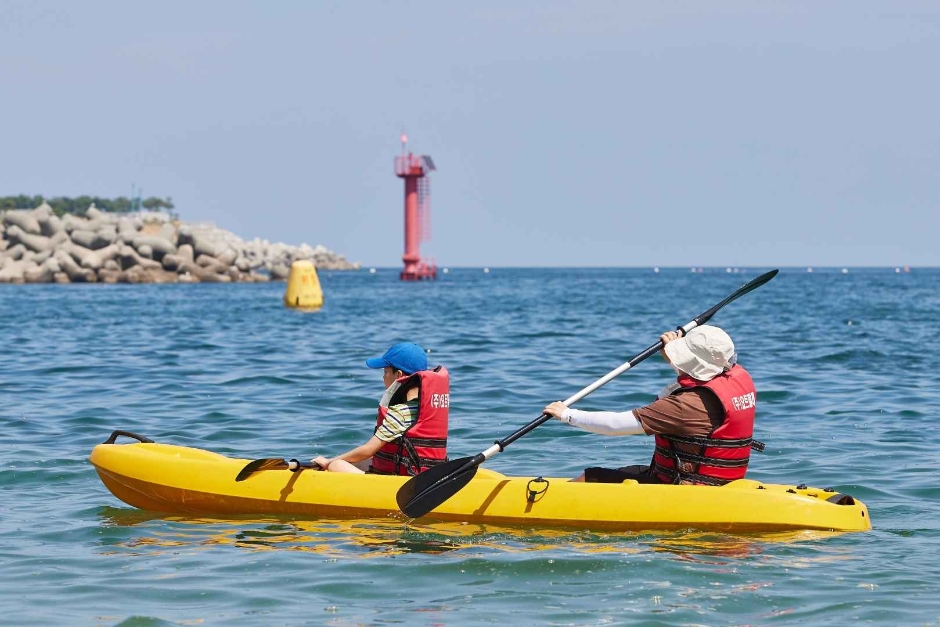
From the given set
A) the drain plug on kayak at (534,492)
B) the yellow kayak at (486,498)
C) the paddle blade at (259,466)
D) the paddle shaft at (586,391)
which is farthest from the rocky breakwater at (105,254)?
the drain plug on kayak at (534,492)

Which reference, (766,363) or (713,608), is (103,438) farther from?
(766,363)

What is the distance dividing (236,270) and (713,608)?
2561 inches

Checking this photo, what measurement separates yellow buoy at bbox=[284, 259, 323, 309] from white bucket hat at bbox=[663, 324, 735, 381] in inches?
1215

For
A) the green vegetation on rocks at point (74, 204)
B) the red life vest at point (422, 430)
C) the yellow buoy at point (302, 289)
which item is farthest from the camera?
the green vegetation on rocks at point (74, 204)

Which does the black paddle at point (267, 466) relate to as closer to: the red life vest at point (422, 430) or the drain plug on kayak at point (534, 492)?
the red life vest at point (422, 430)

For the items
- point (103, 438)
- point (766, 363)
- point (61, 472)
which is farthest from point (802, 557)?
point (766, 363)

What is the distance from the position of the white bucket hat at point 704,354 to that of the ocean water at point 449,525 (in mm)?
1037

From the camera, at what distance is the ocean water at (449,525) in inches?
240

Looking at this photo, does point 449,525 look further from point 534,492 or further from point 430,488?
point 534,492

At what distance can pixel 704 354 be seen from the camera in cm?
707

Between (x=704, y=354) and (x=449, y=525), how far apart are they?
2013mm

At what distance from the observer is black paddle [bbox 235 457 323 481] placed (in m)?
8.16

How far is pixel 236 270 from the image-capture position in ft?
227

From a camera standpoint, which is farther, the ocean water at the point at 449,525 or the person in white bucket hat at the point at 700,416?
the person in white bucket hat at the point at 700,416
